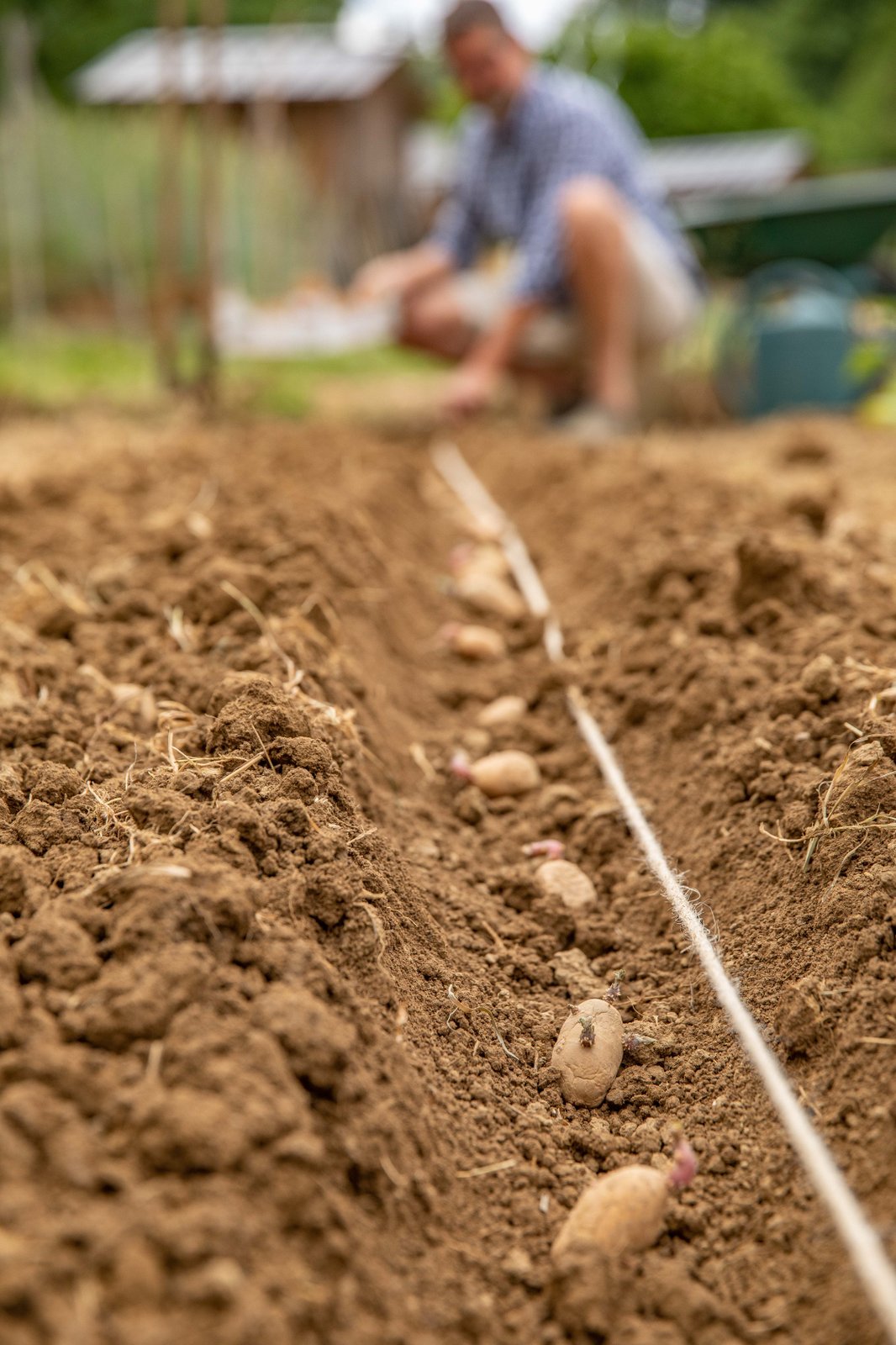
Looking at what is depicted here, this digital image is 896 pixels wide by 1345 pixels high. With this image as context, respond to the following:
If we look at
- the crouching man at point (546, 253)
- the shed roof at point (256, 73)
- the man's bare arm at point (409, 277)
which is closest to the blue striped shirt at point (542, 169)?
the crouching man at point (546, 253)

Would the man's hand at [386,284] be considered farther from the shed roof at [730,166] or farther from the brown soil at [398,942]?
the shed roof at [730,166]

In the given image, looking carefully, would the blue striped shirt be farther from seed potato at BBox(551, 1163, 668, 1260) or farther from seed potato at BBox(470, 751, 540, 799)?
seed potato at BBox(551, 1163, 668, 1260)

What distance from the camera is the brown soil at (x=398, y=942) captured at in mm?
923

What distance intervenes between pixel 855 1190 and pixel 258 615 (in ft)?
4.01

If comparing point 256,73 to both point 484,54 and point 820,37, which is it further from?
→ point 820,37

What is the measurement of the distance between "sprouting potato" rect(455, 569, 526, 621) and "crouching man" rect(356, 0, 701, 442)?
1897 millimetres

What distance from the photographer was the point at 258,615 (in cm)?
194

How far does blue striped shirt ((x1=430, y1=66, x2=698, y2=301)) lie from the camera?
15.1ft

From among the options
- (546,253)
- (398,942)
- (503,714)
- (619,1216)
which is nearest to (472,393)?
(546,253)

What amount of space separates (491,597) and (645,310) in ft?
9.04

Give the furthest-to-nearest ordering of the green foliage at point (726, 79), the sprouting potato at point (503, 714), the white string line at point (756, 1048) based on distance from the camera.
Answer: the green foliage at point (726, 79) → the sprouting potato at point (503, 714) → the white string line at point (756, 1048)

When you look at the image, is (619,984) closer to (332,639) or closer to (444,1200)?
(444,1200)

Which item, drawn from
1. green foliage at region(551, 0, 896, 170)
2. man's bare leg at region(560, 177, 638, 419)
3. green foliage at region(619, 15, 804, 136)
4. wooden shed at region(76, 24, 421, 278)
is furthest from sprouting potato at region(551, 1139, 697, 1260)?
green foliage at region(619, 15, 804, 136)

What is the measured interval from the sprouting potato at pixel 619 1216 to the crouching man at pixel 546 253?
368 cm
